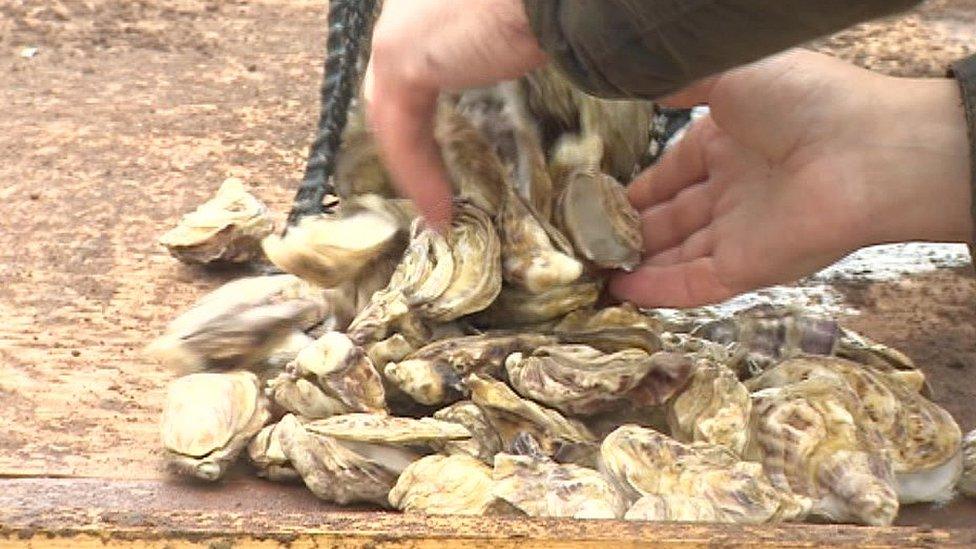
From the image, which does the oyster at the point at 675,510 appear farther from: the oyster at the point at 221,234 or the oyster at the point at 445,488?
the oyster at the point at 221,234

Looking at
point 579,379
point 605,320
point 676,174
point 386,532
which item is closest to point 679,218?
point 676,174

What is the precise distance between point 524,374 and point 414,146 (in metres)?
0.17

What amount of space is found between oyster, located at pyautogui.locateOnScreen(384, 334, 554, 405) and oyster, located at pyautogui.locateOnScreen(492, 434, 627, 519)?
98mm

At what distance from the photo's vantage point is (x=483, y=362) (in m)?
0.98

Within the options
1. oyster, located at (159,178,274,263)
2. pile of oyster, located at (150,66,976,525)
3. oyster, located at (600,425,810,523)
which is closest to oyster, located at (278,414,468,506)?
pile of oyster, located at (150,66,976,525)

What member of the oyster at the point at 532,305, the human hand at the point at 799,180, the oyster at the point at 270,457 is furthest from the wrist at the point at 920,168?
the oyster at the point at 270,457

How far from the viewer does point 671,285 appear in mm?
1104

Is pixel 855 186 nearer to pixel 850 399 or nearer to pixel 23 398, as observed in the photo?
pixel 850 399

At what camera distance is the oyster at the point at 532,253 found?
Answer: 101 cm

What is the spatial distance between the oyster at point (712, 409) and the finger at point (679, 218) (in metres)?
0.23

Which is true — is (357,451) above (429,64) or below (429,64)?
below

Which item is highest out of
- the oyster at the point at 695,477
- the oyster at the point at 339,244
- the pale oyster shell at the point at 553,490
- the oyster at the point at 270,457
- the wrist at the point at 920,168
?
the wrist at the point at 920,168

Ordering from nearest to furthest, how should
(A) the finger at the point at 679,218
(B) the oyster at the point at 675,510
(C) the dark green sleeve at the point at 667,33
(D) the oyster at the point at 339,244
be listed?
(C) the dark green sleeve at the point at 667,33
(B) the oyster at the point at 675,510
(D) the oyster at the point at 339,244
(A) the finger at the point at 679,218

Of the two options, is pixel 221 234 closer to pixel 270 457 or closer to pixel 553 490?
pixel 270 457
